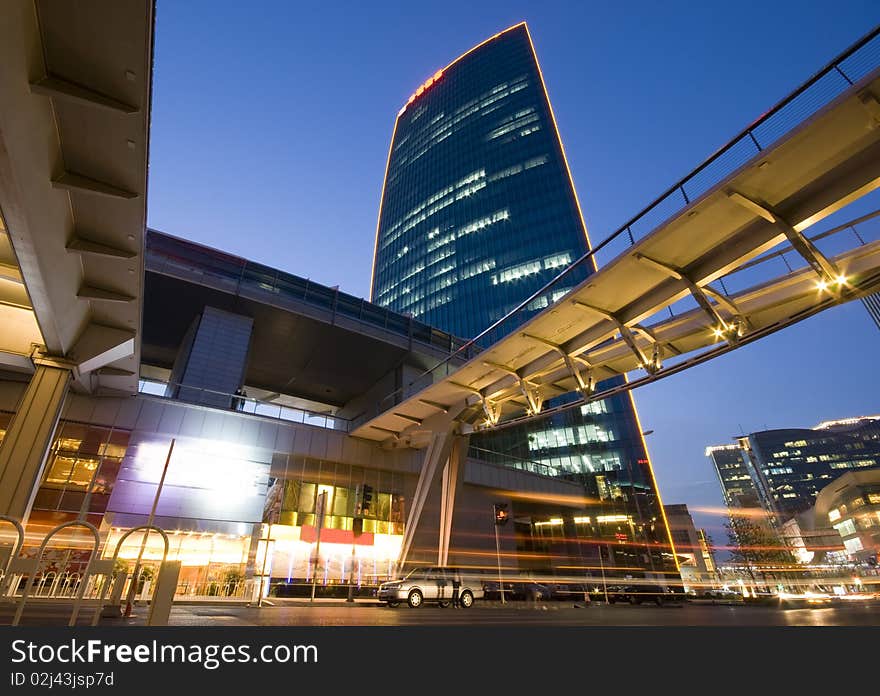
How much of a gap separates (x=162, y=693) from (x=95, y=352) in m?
16.7

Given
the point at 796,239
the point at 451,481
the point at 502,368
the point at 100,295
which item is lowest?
the point at 451,481

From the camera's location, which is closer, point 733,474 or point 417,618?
point 417,618

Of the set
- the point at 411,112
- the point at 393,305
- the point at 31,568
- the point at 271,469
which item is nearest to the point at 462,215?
the point at 393,305

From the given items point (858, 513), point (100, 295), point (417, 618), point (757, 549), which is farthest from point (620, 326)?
point (858, 513)

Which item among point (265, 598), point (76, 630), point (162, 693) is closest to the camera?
point (162, 693)

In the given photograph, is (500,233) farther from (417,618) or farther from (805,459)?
(805,459)

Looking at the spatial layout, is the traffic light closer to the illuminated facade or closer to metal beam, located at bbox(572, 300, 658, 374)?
metal beam, located at bbox(572, 300, 658, 374)

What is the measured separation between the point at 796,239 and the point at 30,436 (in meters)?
23.2

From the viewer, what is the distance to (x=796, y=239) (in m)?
9.84

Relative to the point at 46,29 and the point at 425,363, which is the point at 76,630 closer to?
the point at 46,29

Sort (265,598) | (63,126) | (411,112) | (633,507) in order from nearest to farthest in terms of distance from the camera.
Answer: (63,126)
(265,598)
(633,507)
(411,112)

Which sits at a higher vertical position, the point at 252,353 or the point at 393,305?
the point at 393,305

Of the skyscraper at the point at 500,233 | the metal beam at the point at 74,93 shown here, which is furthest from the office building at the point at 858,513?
the metal beam at the point at 74,93

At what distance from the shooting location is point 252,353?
32594mm
